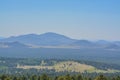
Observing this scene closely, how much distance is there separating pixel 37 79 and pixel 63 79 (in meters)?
20.7

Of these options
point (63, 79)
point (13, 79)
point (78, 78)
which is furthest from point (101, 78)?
point (13, 79)

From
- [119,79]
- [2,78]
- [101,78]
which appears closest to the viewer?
[101,78]

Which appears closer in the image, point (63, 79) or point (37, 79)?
point (63, 79)

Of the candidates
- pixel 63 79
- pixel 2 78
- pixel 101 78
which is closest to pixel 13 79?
pixel 2 78

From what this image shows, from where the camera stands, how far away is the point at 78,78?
95.5m

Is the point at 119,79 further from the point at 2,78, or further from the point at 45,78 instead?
the point at 2,78

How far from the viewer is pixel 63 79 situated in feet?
273

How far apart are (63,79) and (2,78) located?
58.4 feet

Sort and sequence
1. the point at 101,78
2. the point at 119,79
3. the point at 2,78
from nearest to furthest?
the point at 101,78 < the point at 2,78 < the point at 119,79

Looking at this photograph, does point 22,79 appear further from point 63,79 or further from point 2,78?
point 63,79

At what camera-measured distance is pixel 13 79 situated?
9450 cm

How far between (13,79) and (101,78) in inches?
1034

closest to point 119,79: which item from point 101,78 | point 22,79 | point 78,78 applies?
point 78,78

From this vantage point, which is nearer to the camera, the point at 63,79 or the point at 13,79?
the point at 63,79
